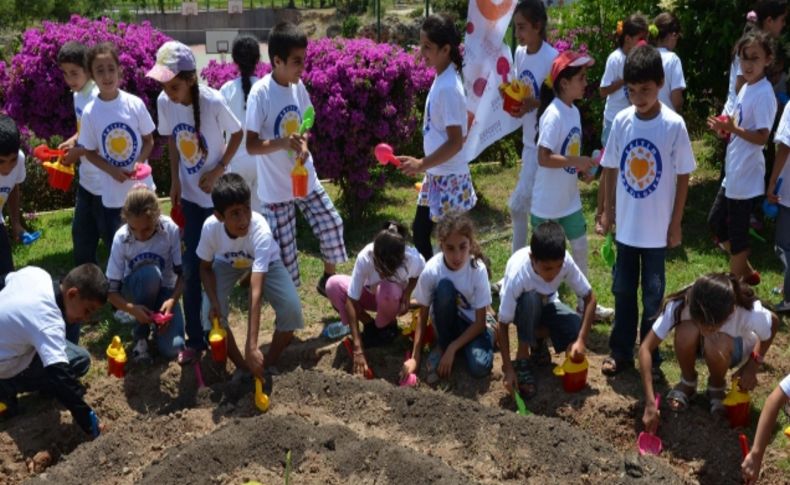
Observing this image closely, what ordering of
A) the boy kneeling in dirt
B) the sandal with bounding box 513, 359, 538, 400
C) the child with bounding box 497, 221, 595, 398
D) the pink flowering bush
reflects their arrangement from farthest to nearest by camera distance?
the pink flowering bush
the sandal with bounding box 513, 359, 538, 400
the child with bounding box 497, 221, 595, 398
the boy kneeling in dirt

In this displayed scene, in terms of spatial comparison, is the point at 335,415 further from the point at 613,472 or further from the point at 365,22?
the point at 365,22

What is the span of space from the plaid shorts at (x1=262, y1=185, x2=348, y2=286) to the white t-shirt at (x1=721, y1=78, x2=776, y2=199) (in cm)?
251

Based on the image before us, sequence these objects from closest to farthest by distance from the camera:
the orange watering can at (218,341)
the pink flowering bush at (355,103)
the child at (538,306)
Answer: the child at (538,306) → the orange watering can at (218,341) → the pink flowering bush at (355,103)

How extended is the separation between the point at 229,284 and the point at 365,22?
22954 millimetres

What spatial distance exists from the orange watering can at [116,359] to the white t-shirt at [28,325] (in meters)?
0.56

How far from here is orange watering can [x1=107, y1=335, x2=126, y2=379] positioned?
5.08m

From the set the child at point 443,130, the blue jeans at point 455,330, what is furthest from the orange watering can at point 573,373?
the child at point 443,130

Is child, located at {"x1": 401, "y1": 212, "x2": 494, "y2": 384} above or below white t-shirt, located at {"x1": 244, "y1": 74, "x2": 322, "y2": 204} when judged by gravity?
below

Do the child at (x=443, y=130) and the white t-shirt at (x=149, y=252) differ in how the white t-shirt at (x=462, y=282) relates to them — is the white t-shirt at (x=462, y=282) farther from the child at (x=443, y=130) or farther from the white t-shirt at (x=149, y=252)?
the white t-shirt at (x=149, y=252)

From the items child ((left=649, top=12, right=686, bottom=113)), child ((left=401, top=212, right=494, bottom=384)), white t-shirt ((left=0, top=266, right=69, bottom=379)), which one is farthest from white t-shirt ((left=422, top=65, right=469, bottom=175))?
white t-shirt ((left=0, top=266, right=69, bottom=379))

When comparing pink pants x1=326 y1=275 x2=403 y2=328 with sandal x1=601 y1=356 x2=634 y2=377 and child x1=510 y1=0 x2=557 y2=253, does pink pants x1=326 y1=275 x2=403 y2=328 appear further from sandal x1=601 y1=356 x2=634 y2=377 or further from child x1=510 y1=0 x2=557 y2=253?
sandal x1=601 y1=356 x2=634 y2=377

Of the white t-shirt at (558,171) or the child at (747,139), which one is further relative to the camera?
the child at (747,139)

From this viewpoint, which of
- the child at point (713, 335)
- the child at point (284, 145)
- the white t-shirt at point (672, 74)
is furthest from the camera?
the white t-shirt at point (672, 74)

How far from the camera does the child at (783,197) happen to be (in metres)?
5.38
